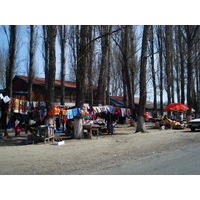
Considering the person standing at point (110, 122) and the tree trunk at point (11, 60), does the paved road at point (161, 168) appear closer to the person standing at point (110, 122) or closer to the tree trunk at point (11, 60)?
the person standing at point (110, 122)

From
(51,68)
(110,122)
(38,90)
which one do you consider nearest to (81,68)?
(51,68)

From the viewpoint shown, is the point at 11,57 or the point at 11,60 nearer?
the point at 11,60

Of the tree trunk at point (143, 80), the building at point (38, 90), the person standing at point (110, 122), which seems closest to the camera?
the person standing at point (110, 122)

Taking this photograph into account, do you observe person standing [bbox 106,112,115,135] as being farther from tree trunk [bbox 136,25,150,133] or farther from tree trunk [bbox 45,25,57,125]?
tree trunk [bbox 45,25,57,125]

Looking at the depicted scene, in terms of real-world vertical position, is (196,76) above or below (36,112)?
above

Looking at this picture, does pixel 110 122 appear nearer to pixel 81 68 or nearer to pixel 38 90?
pixel 81 68

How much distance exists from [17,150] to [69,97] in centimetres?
2331

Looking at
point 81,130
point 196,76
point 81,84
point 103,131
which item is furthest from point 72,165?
point 196,76

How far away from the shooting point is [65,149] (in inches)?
367

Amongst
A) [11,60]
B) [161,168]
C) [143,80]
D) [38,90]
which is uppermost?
[11,60]

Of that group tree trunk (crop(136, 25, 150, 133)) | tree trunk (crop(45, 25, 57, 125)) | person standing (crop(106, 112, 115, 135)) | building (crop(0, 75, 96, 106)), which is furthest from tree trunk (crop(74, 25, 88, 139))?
building (crop(0, 75, 96, 106))

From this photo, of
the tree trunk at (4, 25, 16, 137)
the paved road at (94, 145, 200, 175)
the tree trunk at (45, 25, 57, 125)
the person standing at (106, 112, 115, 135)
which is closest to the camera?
the paved road at (94, 145, 200, 175)

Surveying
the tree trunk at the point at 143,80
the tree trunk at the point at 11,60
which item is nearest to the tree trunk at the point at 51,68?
the tree trunk at the point at 11,60

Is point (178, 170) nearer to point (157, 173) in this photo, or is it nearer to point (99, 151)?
point (157, 173)
